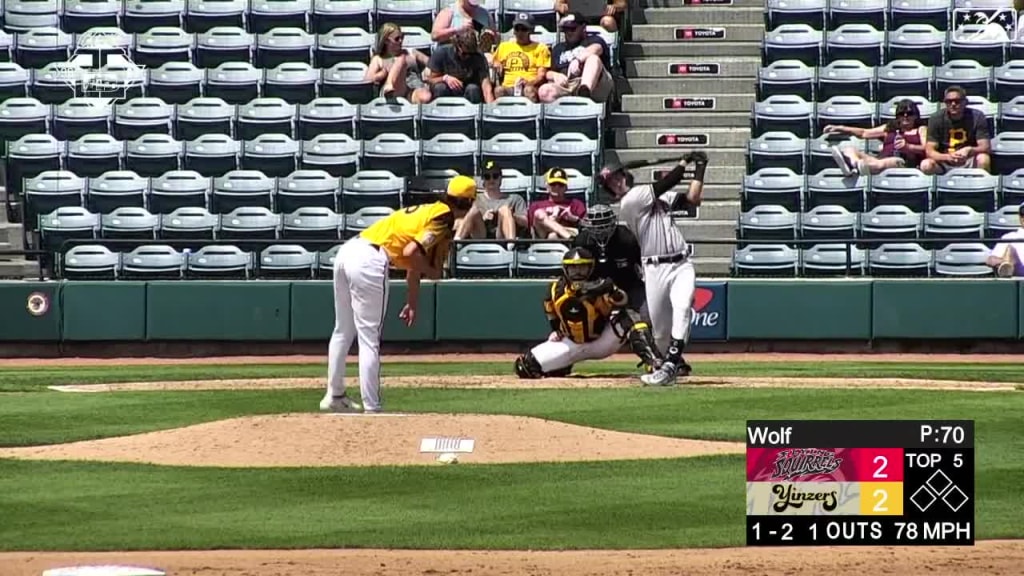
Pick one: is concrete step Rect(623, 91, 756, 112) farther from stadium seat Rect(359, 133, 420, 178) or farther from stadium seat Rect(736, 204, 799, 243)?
stadium seat Rect(359, 133, 420, 178)

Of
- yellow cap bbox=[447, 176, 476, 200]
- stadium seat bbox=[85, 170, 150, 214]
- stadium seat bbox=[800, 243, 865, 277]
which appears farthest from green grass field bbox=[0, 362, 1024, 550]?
stadium seat bbox=[85, 170, 150, 214]

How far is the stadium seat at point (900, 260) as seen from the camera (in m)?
22.1

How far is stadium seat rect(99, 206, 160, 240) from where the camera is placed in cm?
2334

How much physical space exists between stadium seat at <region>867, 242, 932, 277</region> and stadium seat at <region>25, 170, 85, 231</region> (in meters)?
9.44

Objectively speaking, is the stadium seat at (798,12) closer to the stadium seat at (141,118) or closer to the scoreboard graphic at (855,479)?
the stadium seat at (141,118)

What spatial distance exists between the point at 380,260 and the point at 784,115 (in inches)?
449

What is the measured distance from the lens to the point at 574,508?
11.0 metres

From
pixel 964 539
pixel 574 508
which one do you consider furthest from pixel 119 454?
pixel 964 539

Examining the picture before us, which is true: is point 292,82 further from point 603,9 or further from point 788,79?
point 788,79

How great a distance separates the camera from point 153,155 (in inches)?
957

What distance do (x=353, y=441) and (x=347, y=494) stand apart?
4.79 ft

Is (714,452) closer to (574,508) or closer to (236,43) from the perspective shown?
(574,508)

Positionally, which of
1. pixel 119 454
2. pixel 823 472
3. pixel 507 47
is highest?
pixel 507 47

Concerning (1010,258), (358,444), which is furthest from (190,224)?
(358,444)
